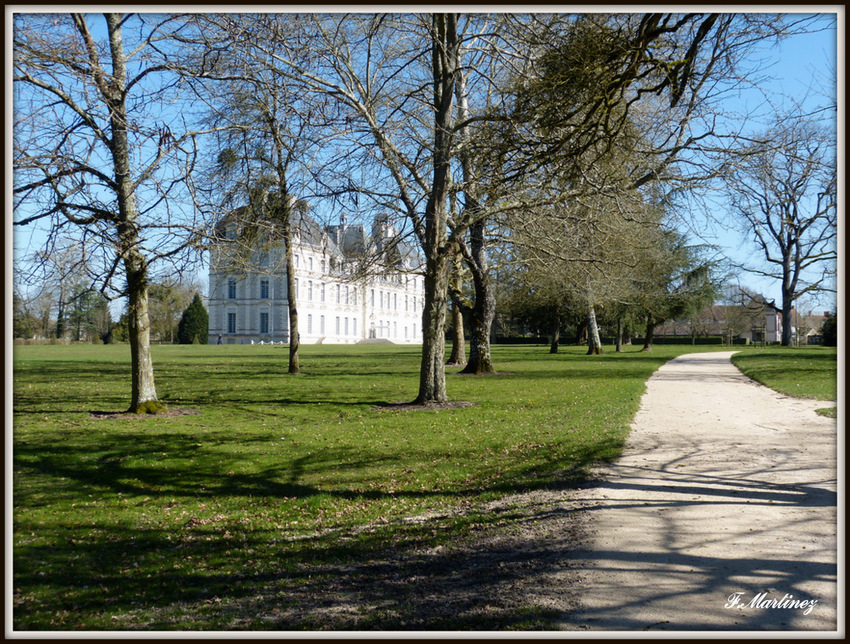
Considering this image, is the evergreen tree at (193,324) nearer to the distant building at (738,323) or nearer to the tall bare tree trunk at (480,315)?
the distant building at (738,323)

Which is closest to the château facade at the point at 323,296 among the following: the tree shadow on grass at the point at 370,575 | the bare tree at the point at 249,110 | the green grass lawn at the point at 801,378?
the bare tree at the point at 249,110

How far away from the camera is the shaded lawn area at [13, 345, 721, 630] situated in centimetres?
446

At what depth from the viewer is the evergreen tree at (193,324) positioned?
68125 millimetres

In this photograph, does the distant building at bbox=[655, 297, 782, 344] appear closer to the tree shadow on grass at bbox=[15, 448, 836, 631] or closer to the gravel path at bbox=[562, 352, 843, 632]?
the gravel path at bbox=[562, 352, 843, 632]

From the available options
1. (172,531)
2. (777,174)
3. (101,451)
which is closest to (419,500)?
(172,531)

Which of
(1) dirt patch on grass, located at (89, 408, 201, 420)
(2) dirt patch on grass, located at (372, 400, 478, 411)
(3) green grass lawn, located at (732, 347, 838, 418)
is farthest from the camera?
(3) green grass lawn, located at (732, 347, 838, 418)

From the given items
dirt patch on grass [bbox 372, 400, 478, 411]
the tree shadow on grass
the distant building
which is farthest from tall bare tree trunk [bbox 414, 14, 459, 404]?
the distant building

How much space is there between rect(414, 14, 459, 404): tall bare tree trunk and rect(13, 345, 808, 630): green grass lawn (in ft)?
4.18

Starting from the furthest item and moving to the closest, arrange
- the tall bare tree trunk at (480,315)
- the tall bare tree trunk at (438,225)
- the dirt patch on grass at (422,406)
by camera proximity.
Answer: the tall bare tree trunk at (480,315) → the dirt patch on grass at (422,406) → the tall bare tree trunk at (438,225)

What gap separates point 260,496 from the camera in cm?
732

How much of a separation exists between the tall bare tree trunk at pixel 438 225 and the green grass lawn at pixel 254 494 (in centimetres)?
127

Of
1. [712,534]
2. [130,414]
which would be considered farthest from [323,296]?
[712,534]

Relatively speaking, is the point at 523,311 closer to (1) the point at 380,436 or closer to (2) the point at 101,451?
(1) the point at 380,436

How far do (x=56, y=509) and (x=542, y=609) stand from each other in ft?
16.6
